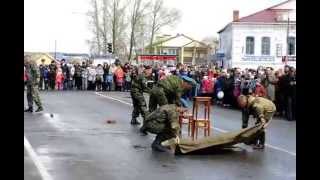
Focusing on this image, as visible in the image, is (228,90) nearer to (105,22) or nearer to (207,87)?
(207,87)

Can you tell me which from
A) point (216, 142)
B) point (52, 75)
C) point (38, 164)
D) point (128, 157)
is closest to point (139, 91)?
point (216, 142)

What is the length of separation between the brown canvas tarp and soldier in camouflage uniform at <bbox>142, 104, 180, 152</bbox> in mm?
308

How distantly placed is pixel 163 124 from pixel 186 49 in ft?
383

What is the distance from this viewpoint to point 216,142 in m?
11.5

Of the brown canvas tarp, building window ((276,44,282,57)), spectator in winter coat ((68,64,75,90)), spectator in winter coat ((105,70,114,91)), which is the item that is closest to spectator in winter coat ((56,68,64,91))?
spectator in winter coat ((68,64,75,90))

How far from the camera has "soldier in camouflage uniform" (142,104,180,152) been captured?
38.1 feet

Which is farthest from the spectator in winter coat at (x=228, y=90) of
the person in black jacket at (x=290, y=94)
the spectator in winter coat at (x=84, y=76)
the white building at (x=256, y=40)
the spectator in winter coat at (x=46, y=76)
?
the white building at (x=256, y=40)

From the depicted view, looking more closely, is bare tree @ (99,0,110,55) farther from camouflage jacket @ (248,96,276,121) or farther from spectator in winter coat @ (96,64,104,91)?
camouflage jacket @ (248,96,276,121)

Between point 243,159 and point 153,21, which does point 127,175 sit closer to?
point 243,159

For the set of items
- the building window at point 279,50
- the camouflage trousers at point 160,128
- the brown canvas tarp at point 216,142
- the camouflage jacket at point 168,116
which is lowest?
the brown canvas tarp at point 216,142

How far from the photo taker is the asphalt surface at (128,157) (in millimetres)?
8992

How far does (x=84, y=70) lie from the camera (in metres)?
37.9

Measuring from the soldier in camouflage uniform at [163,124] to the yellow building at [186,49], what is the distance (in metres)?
85.4

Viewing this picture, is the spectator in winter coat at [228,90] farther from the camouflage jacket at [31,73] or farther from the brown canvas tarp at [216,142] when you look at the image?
the brown canvas tarp at [216,142]
